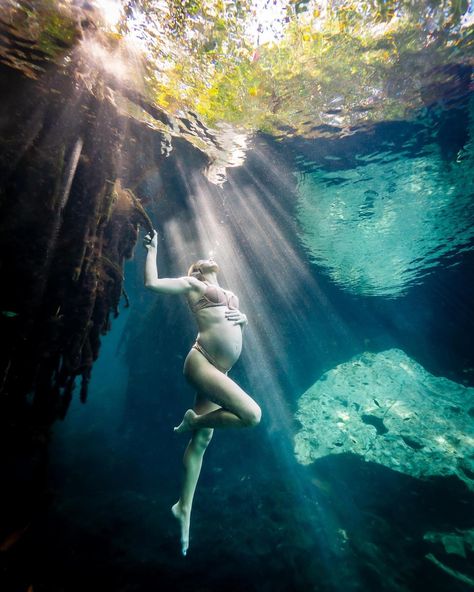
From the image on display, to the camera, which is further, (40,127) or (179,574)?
(179,574)

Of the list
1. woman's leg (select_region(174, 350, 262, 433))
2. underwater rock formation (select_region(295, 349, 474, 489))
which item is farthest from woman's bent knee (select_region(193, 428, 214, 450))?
underwater rock formation (select_region(295, 349, 474, 489))

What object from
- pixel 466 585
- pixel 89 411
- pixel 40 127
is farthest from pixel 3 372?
pixel 89 411

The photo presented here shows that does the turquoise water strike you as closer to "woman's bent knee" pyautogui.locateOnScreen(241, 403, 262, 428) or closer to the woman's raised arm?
the woman's raised arm

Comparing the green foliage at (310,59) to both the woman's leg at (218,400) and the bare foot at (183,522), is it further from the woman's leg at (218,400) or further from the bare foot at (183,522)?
the bare foot at (183,522)

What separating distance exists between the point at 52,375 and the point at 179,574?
6.73 m

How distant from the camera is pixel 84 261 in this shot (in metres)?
3.99

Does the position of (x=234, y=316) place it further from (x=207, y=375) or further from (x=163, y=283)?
(x=163, y=283)

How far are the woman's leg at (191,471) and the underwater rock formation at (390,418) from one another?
12945 millimetres

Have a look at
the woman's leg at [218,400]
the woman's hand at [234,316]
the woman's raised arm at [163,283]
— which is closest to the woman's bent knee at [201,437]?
the woman's leg at [218,400]

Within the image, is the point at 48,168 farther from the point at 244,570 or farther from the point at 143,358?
the point at 143,358

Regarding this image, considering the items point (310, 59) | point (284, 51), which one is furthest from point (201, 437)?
point (310, 59)

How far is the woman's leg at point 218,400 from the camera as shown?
10.1 ft

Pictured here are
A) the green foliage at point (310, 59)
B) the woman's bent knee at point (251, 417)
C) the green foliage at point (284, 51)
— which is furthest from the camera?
the green foliage at point (310, 59)

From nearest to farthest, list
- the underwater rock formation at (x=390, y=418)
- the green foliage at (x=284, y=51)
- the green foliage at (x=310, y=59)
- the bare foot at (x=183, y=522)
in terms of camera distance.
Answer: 1. the bare foot at (x=183, y=522)
2. the green foliage at (x=284, y=51)
3. the green foliage at (x=310, y=59)
4. the underwater rock formation at (x=390, y=418)
